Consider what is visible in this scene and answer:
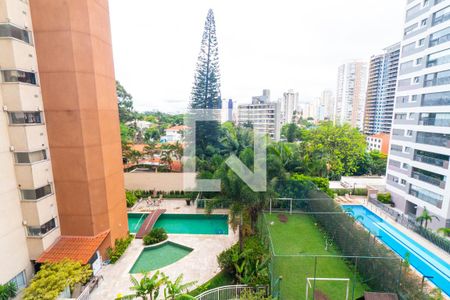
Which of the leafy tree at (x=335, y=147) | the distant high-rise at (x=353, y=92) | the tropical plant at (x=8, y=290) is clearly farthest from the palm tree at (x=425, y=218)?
the distant high-rise at (x=353, y=92)

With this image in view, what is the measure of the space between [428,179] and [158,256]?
14.3 metres

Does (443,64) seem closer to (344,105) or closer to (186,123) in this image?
(186,123)

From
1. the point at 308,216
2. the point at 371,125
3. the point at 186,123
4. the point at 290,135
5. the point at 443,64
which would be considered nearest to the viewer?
the point at 443,64

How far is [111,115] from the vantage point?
8.34 m

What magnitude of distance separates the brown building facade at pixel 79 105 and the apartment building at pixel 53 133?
0.10ft

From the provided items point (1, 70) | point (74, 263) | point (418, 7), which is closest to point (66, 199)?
point (74, 263)

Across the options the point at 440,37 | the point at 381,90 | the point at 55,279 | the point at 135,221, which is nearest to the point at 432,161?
the point at 440,37

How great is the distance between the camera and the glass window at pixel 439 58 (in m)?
10.8

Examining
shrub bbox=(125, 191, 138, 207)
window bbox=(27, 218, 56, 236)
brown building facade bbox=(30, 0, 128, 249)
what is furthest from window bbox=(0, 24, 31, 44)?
shrub bbox=(125, 191, 138, 207)

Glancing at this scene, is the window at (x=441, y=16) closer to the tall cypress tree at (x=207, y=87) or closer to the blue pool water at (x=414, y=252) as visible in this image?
the blue pool water at (x=414, y=252)

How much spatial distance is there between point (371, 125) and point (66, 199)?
5485cm

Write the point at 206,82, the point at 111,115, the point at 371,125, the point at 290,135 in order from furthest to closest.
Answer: the point at 371,125
the point at 290,135
the point at 206,82
the point at 111,115

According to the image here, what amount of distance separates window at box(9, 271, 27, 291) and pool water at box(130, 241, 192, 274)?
3.20 m

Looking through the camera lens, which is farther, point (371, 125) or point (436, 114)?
point (371, 125)
